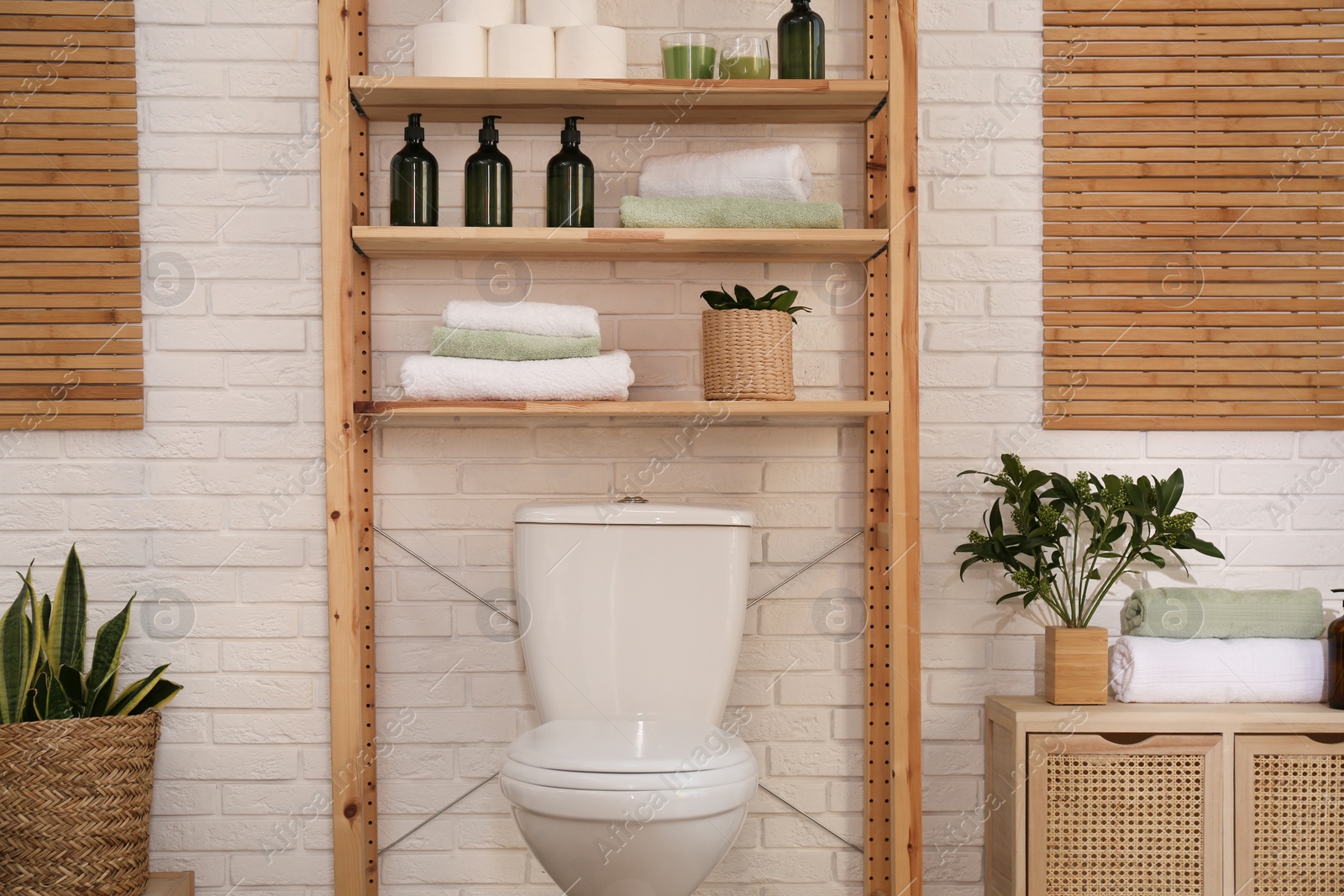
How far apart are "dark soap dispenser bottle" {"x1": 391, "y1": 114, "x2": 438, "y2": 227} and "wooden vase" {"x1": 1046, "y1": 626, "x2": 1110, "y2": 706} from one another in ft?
4.04

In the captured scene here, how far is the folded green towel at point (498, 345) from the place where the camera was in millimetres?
1486

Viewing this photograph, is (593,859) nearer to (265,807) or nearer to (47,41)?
(265,807)

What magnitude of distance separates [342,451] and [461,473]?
9.5 inches

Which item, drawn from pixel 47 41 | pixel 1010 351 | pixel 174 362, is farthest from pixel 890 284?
pixel 47 41

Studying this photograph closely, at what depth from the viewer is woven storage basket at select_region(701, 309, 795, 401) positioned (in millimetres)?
1518

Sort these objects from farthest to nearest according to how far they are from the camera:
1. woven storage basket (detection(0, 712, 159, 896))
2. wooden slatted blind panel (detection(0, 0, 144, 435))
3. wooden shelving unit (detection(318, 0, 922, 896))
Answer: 1. wooden slatted blind panel (detection(0, 0, 144, 435))
2. wooden shelving unit (detection(318, 0, 922, 896))
3. woven storage basket (detection(0, 712, 159, 896))

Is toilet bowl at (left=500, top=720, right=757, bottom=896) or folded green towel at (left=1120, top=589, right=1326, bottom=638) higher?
folded green towel at (left=1120, top=589, right=1326, bottom=638)

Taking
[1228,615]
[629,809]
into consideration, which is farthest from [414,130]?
[1228,615]

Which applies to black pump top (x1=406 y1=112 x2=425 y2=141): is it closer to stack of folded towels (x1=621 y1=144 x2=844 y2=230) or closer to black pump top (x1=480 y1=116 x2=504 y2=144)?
black pump top (x1=480 y1=116 x2=504 y2=144)

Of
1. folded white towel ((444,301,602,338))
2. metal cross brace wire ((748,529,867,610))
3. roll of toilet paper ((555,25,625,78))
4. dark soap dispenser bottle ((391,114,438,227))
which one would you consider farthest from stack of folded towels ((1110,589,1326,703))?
dark soap dispenser bottle ((391,114,438,227))

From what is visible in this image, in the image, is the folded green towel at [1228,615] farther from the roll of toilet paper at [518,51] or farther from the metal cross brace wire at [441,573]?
the roll of toilet paper at [518,51]

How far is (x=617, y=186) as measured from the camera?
171 centimetres

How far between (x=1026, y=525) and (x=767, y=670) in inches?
20.0

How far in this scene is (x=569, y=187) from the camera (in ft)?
5.19
